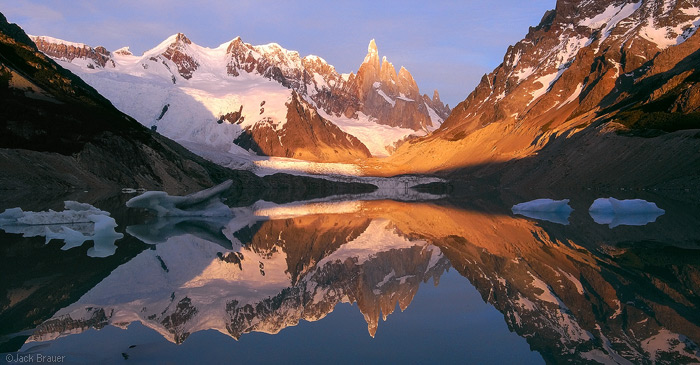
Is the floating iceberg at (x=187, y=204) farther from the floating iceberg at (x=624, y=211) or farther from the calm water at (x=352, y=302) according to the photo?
the floating iceberg at (x=624, y=211)

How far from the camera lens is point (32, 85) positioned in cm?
7788

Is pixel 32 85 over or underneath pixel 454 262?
over

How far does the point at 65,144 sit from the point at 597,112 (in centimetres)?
10106

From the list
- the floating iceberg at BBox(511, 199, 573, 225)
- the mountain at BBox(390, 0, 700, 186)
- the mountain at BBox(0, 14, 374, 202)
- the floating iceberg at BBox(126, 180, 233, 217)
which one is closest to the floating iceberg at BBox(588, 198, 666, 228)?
the floating iceberg at BBox(511, 199, 573, 225)

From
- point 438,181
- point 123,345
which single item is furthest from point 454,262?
point 438,181

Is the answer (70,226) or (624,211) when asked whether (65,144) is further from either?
(624,211)

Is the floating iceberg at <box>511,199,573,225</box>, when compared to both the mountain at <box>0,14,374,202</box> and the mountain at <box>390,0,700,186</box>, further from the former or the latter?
the mountain at <box>0,14,374,202</box>

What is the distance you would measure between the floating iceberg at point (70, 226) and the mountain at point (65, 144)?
29462 mm

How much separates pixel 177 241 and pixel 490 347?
49.5ft

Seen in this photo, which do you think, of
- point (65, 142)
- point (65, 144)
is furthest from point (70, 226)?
point (65, 142)

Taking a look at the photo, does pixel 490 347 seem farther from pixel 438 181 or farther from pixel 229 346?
pixel 438 181

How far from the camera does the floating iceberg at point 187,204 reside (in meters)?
31.4

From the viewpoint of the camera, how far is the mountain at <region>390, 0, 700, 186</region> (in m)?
77.6

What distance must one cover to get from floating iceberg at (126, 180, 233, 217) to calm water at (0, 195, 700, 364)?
12.3 m
